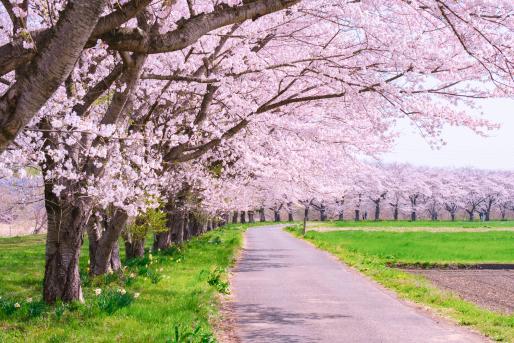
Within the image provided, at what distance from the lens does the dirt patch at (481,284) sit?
12.7 m

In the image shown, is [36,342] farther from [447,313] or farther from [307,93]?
[307,93]

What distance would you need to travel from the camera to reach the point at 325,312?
9.75 m

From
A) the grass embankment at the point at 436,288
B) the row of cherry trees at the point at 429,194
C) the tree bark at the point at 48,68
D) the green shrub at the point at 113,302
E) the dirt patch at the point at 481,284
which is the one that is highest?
the row of cherry trees at the point at 429,194

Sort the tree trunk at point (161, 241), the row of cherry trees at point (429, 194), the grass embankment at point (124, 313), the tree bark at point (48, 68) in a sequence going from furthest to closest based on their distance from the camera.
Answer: the row of cherry trees at point (429, 194) < the tree trunk at point (161, 241) < the grass embankment at point (124, 313) < the tree bark at point (48, 68)

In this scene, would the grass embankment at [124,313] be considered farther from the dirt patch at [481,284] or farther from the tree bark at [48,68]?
the dirt patch at [481,284]

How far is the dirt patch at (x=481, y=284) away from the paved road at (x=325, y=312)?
2.54 meters

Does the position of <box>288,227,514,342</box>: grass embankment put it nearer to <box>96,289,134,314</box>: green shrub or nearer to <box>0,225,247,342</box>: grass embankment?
<box>0,225,247,342</box>: grass embankment

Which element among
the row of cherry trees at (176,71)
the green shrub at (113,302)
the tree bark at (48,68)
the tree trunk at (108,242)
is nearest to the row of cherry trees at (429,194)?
the tree trunk at (108,242)

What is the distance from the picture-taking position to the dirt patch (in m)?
12.7

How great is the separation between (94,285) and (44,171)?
3527 millimetres

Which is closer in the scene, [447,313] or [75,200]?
[75,200]

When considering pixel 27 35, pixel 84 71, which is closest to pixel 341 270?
pixel 84 71

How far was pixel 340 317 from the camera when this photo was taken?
9297 mm

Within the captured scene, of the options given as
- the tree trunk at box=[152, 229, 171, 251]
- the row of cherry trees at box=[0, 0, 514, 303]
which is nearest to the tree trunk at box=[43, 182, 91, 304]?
the row of cherry trees at box=[0, 0, 514, 303]
